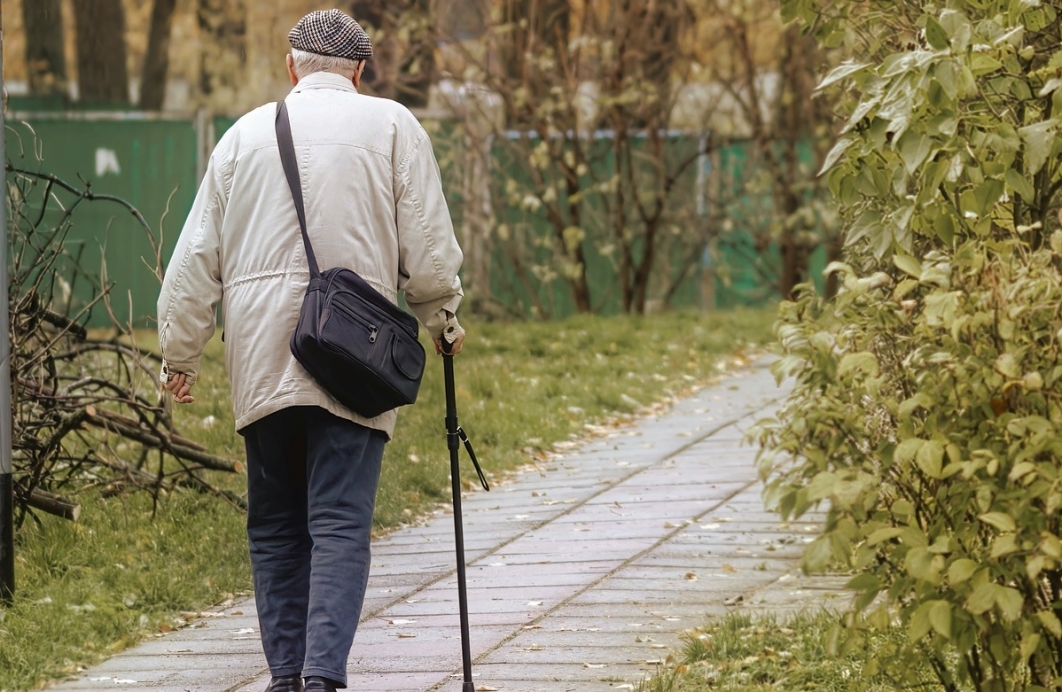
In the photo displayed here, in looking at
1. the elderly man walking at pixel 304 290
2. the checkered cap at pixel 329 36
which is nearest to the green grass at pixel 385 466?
the elderly man walking at pixel 304 290

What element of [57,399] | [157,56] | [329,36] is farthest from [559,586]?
[157,56]

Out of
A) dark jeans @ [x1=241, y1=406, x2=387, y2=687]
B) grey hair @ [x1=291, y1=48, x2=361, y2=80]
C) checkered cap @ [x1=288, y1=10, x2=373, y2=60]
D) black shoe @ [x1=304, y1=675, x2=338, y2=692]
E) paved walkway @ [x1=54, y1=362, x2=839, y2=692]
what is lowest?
paved walkway @ [x1=54, y1=362, x2=839, y2=692]

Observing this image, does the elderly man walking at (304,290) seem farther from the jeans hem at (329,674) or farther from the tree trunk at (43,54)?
the tree trunk at (43,54)

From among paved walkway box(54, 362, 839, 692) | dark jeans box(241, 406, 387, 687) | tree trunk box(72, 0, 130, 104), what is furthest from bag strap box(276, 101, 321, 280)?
tree trunk box(72, 0, 130, 104)

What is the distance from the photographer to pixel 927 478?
3346 millimetres

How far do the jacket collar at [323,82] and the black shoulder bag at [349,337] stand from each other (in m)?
0.14

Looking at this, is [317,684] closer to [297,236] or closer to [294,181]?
[297,236]

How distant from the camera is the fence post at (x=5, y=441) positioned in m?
5.45

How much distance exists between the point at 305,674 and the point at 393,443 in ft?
14.3

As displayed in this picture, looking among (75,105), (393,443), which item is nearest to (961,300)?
(393,443)

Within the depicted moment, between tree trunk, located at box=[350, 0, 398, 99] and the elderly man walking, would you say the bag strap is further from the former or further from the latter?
tree trunk, located at box=[350, 0, 398, 99]

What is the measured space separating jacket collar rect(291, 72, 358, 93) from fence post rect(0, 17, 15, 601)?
1.61m

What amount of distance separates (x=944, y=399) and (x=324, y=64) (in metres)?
2.13

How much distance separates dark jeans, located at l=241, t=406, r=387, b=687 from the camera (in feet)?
13.7
